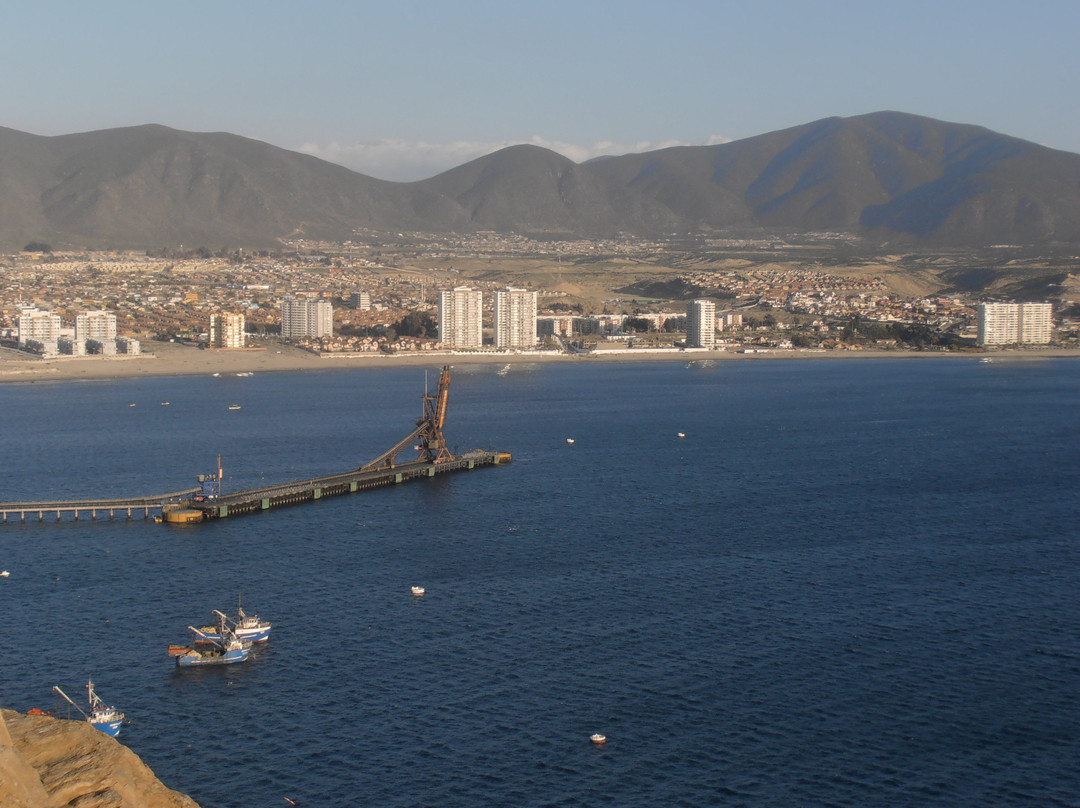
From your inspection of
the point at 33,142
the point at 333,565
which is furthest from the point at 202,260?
the point at 333,565

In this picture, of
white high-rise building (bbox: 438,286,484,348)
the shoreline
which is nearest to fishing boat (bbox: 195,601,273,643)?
the shoreline

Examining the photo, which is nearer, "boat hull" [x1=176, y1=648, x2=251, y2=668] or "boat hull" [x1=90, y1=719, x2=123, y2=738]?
"boat hull" [x1=90, y1=719, x2=123, y2=738]

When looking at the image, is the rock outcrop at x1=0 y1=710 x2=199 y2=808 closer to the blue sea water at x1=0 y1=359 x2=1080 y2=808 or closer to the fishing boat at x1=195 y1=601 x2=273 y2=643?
the blue sea water at x1=0 y1=359 x2=1080 y2=808

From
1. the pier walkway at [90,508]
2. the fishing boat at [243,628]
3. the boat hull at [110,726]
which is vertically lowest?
the boat hull at [110,726]

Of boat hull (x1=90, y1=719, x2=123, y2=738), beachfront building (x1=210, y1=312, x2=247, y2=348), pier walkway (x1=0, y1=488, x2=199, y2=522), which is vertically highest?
beachfront building (x1=210, y1=312, x2=247, y2=348)

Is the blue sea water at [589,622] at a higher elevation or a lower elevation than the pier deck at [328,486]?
lower

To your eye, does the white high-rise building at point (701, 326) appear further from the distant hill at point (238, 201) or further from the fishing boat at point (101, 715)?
the distant hill at point (238, 201)

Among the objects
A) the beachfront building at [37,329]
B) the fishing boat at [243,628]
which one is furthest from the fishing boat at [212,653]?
the beachfront building at [37,329]

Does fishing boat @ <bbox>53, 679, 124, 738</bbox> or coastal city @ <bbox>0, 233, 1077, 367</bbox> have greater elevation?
coastal city @ <bbox>0, 233, 1077, 367</bbox>
